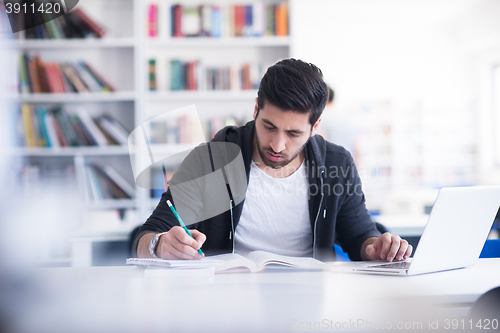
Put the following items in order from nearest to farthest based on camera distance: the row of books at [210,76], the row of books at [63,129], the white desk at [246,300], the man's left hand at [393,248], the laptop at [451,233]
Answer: the white desk at [246,300]
the laptop at [451,233]
the man's left hand at [393,248]
the row of books at [63,129]
the row of books at [210,76]

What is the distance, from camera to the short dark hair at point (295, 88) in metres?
1.18

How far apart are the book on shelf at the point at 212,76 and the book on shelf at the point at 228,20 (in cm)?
22

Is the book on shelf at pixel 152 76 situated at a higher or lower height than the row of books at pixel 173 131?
higher

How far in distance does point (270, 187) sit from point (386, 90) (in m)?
4.87

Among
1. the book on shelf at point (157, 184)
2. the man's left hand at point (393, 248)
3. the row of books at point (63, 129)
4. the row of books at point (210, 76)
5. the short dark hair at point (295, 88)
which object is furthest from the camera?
the row of books at point (210, 76)

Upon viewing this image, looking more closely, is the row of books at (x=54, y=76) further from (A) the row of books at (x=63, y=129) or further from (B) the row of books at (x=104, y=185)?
(B) the row of books at (x=104, y=185)

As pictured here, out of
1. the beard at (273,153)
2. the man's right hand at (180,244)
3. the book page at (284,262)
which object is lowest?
the book page at (284,262)

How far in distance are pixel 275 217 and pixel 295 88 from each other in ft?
1.35

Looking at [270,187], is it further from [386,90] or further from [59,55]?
[386,90]

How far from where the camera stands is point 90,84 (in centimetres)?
269

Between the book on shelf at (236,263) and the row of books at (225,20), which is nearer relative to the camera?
the book on shelf at (236,263)

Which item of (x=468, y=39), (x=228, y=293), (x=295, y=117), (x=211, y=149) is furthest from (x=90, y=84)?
(x=468, y=39)

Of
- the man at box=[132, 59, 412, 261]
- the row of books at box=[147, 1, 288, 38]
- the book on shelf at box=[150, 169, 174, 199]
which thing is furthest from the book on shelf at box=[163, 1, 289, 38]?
the man at box=[132, 59, 412, 261]

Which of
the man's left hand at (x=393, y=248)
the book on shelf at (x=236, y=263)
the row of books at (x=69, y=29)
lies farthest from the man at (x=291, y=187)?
the row of books at (x=69, y=29)
